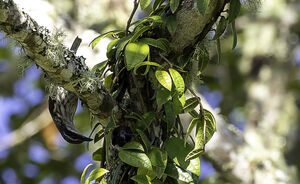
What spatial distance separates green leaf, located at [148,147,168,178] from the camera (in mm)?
1012

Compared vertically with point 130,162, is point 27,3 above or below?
above

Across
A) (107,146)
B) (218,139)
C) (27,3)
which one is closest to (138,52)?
(107,146)

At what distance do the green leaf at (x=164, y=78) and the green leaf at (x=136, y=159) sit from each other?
16cm

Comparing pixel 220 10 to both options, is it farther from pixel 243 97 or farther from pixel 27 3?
pixel 243 97

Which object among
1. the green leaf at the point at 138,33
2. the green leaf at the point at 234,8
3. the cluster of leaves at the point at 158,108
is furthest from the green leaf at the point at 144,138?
the green leaf at the point at 234,8

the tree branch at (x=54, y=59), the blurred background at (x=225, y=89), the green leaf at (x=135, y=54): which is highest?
the blurred background at (x=225, y=89)

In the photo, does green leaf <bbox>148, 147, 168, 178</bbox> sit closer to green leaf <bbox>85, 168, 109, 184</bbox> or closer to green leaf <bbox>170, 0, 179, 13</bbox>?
green leaf <bbox>85, 168, 109, 184</bbox>

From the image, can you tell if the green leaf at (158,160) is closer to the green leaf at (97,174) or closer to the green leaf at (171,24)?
the green leaf at (97,174)

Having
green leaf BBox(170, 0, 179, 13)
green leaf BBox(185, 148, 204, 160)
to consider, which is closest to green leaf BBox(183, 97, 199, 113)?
green leaf BBox(185, 148, 204, 160)

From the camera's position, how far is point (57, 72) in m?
0.98

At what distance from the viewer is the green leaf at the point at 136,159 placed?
99 centimetres

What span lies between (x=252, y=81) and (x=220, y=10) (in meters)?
2.83

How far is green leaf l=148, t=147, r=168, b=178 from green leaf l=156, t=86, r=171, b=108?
11cm

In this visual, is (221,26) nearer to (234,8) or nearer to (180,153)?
(234,8)
